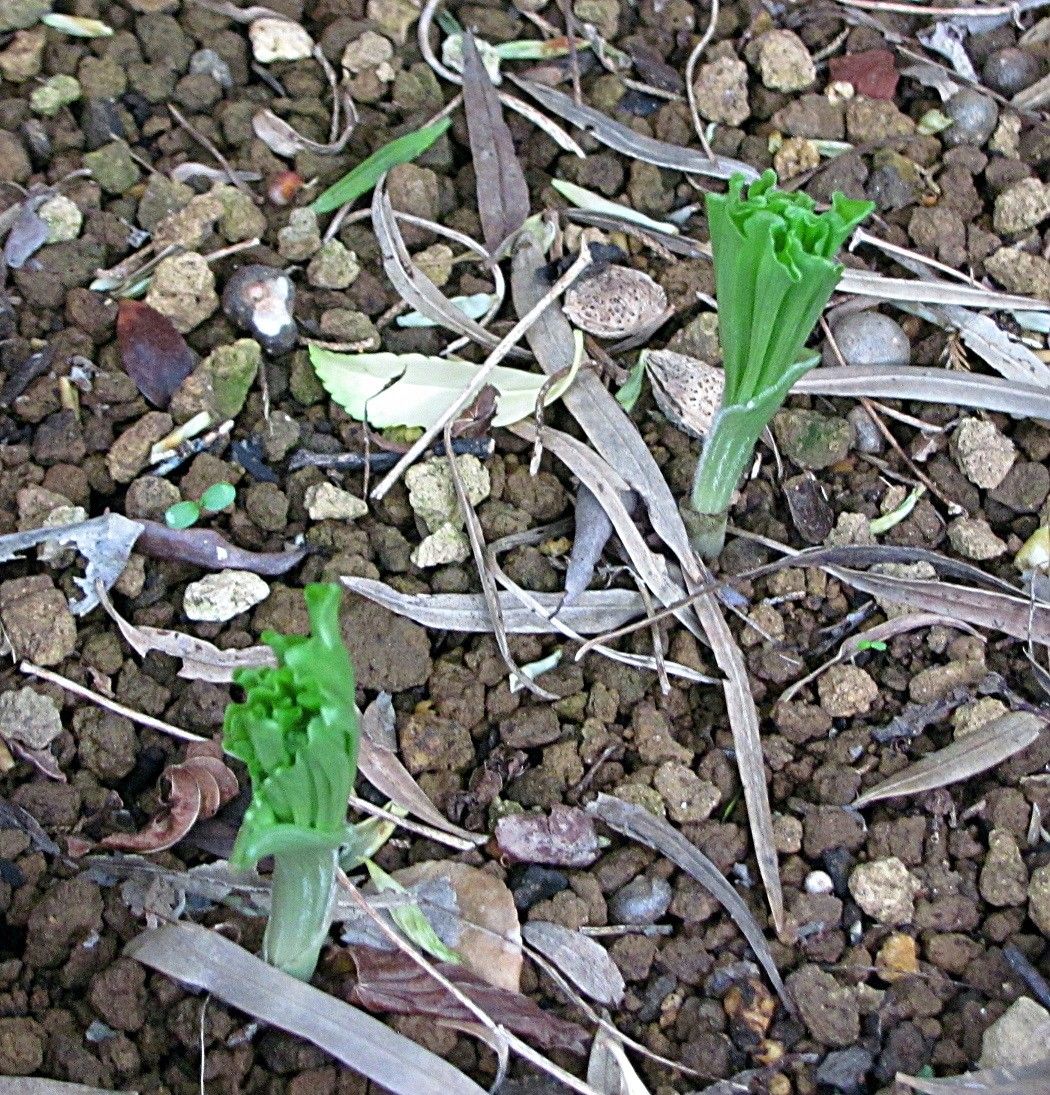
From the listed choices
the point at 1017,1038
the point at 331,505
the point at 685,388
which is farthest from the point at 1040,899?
the point at 331,505

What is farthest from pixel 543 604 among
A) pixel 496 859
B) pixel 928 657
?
pixel 928 657

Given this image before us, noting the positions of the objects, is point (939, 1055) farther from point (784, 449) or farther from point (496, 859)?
point (784, 449)

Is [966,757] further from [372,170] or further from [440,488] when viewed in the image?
[372,170]

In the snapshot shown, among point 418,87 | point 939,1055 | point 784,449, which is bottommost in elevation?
point 939,1055

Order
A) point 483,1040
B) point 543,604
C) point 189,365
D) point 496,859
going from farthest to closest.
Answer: point 189,365 → point 543,604 → point 496,859 → point 483,1040

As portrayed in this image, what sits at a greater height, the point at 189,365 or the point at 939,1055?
the point at 189,365

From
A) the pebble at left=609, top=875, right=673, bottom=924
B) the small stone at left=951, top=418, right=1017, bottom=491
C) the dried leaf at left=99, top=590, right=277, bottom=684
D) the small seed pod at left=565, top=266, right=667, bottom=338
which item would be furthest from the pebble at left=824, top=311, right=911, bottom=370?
the dried leaf at left=99, top=590, right=277, bottom=684
